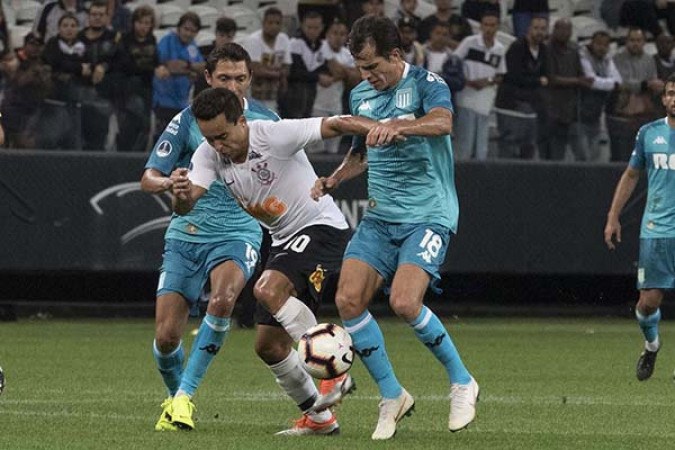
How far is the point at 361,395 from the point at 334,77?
252 inches

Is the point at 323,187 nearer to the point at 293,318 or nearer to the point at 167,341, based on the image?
the point at 293,318

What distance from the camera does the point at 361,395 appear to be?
39.1 ft

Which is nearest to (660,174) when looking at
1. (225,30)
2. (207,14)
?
(225,30)

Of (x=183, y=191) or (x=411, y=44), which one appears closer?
(x=183, y=191)

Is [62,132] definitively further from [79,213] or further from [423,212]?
[423,212]

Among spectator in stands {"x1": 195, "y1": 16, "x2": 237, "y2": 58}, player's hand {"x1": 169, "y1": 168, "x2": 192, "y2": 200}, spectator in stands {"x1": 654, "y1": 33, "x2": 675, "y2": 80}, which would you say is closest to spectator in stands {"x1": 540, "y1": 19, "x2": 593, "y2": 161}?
spectator in stands {"x1": 654, "y1": 33, "x2": 675, "y2": 80}

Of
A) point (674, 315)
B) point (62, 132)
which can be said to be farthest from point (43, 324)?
point (674, 315)

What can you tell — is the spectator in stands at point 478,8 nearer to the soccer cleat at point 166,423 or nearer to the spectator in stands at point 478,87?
the spectator in stands at point 478,87

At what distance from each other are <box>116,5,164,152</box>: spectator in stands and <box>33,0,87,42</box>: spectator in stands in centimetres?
64

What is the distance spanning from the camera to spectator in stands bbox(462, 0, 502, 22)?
62.5 feet

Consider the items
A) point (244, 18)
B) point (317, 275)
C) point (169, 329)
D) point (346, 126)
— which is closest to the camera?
point (346, 126)

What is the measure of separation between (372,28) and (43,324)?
11.0 m

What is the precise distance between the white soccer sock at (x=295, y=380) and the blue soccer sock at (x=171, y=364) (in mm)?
803

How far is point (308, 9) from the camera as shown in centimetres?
1836
